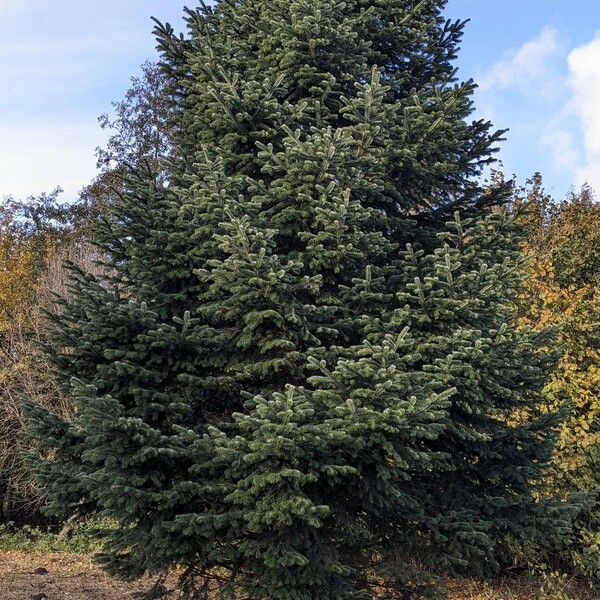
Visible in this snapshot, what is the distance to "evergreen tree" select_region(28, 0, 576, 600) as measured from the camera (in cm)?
420

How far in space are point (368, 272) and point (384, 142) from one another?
131cm

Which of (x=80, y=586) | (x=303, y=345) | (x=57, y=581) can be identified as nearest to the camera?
(x=303, y=345)

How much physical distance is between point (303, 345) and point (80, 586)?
6.65 metres

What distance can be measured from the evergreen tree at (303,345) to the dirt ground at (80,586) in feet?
12.2

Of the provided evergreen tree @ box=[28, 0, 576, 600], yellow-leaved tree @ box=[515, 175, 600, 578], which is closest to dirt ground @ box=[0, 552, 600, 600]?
yellow-leaved tree @ box=[515, 175, 600, 578]

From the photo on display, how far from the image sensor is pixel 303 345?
5266mm

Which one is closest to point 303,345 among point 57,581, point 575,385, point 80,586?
point 575,385

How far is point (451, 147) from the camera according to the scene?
5.68m

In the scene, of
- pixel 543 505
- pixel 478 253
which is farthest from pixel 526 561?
pixel 478 253

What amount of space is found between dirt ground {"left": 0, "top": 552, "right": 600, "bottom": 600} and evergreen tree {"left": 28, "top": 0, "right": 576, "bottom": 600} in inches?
146

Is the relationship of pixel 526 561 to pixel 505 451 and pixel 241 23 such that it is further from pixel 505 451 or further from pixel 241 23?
pixel 241 23

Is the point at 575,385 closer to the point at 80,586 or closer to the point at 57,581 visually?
the point at 80,586

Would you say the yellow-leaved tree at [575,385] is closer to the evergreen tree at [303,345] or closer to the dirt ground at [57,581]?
the evergreen tree at [303,345]

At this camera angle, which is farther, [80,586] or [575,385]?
[80,586]
